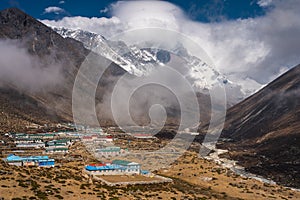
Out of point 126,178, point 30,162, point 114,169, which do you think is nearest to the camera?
point 126,178

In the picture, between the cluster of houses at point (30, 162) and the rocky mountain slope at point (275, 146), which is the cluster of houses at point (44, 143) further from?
the rocky mountain slope at point (275, 146)

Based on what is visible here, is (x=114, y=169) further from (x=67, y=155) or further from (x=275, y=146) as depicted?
(x=275, y=146)

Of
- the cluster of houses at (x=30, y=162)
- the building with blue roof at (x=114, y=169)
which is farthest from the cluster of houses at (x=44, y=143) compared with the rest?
the building with blue roof at (x=114, y=169)

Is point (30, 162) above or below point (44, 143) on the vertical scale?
below

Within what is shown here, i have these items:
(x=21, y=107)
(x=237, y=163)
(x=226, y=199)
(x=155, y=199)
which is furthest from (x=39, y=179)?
(x=21, y=107)

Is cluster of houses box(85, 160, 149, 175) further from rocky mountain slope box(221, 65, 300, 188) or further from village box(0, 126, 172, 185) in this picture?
rocky mountain slope box(221, 65, 300, 188)

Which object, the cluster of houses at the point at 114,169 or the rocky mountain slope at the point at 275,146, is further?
the rocky mountain slope at the point at 275,146

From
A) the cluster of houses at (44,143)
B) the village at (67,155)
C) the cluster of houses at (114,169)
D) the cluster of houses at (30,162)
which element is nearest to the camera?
the cluster of houses at (114,169)

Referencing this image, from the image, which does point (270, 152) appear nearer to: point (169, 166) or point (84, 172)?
point (169, 166)

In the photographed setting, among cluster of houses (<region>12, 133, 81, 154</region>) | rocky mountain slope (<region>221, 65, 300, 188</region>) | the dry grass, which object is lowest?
the dry grass

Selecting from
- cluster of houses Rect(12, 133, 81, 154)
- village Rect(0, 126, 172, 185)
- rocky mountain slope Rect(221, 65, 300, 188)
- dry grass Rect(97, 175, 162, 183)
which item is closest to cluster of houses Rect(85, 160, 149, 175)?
village Rect(0, 126, 172, 185)


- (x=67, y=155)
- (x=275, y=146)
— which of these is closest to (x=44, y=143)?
(x=67, y=155)
